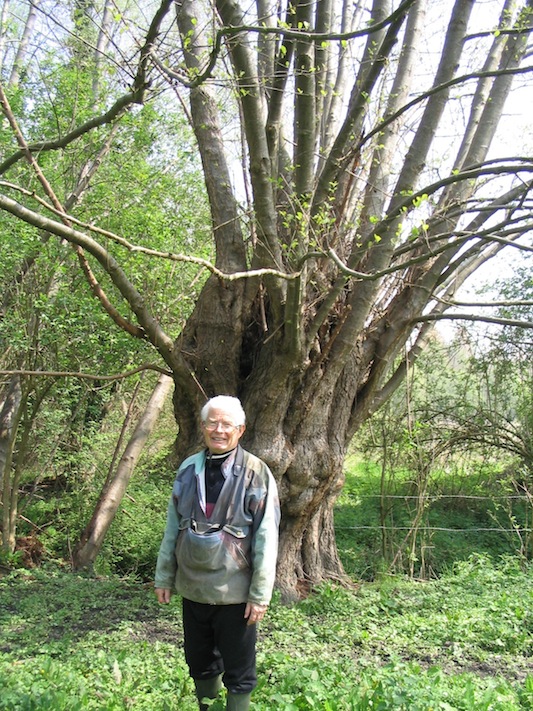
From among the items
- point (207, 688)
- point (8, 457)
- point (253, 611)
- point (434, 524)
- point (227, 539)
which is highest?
point (8, 457)

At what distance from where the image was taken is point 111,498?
916 centimetres

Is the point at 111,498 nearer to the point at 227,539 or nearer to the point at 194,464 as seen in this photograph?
the point at 194,464

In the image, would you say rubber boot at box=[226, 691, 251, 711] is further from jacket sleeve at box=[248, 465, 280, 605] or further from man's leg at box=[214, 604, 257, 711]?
jacket sleeve at box=[248, 465, 280, 605]

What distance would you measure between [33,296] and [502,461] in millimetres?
7370

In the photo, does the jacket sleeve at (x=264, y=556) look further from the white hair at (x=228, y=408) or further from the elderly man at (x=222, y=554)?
the white hair at (x=228, y=408)

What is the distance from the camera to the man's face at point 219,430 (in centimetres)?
326

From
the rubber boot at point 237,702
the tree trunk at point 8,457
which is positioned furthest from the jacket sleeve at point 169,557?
the tree trunk at point 8,457

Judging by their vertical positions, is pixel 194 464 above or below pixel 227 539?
above

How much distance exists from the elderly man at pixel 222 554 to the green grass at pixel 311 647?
11.3 inches

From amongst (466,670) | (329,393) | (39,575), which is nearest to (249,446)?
(329,393)

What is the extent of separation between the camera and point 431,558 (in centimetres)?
932

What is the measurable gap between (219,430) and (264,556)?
0.66 m

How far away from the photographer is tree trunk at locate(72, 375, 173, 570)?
8.97 metres

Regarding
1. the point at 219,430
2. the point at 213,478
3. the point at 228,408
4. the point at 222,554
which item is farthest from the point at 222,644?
A: the point at 228,408
